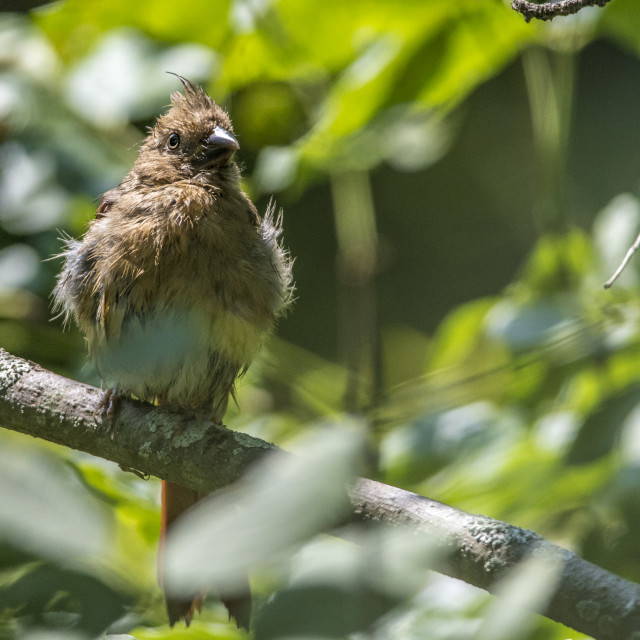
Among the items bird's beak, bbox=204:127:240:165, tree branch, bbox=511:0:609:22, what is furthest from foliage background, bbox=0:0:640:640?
tree branch, bbox=511:0:609:22

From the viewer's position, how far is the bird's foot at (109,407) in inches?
93.5

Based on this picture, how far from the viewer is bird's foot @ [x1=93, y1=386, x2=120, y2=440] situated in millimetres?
2375

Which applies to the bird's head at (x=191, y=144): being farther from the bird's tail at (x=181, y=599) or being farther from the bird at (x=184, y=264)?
the bird's tail at (x=181, y=599)

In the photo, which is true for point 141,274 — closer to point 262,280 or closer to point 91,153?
point 262,280

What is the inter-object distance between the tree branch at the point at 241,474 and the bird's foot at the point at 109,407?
1cm

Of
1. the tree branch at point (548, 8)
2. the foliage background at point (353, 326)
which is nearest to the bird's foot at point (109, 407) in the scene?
the foliage background at point (353, 326)

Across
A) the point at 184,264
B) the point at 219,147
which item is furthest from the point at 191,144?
the point at 184,264

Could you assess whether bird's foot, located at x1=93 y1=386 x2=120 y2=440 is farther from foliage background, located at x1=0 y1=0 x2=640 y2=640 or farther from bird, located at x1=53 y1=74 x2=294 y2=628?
foliage background, located at x1=0 y1=0 x2=640 y2=640

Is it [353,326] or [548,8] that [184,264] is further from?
[548,8]

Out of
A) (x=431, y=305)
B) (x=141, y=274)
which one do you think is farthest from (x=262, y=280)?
(x=431, y=305)

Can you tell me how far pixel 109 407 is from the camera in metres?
2.41

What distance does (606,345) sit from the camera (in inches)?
94.7

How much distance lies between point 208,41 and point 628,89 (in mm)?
2436

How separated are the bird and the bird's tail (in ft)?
0.04
